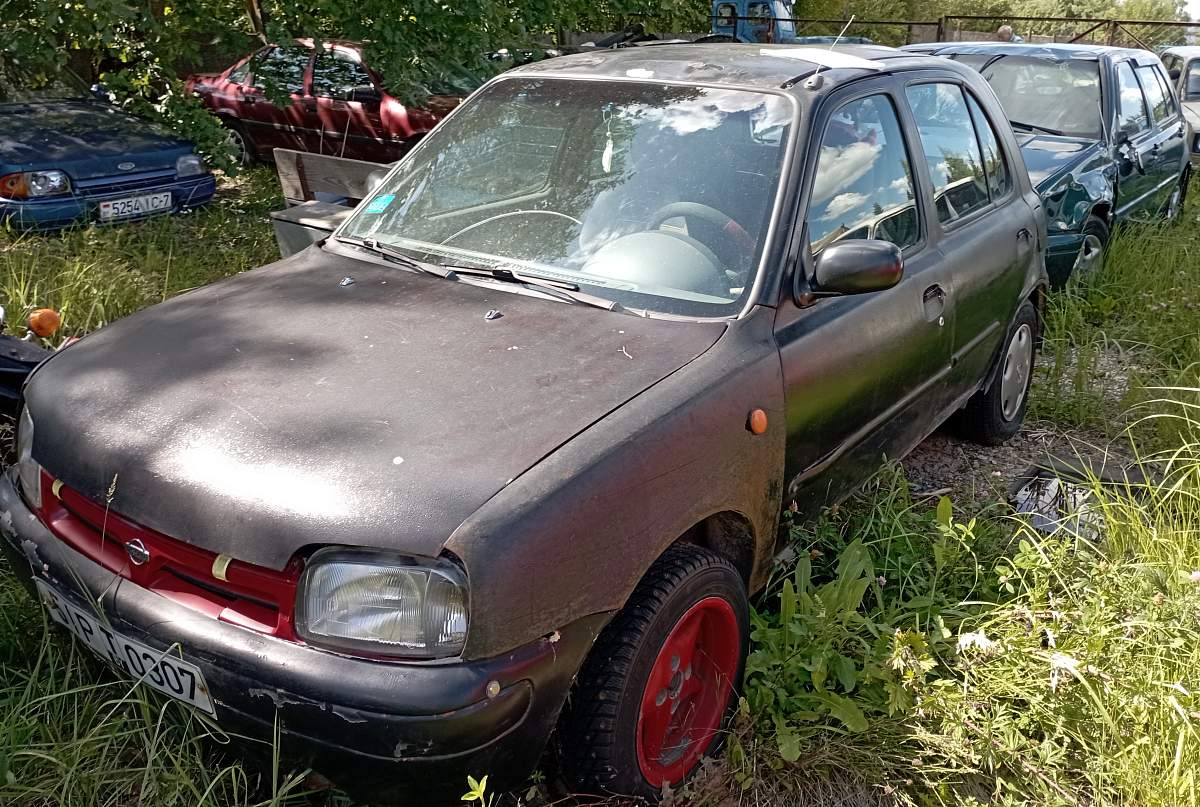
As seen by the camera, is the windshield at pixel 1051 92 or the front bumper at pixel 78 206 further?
the windshield at pixel 1051 92

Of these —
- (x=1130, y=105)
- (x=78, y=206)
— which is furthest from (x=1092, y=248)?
(x=78, y=206)

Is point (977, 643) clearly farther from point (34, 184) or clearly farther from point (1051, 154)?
point (34, 184)

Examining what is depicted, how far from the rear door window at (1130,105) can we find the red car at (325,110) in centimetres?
529

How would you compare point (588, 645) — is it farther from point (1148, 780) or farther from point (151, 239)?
point (151, 239)

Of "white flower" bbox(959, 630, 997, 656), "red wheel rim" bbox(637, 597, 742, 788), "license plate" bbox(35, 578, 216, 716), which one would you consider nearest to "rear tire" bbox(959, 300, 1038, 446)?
"white flower" bbox(959, 630, 997, 656)

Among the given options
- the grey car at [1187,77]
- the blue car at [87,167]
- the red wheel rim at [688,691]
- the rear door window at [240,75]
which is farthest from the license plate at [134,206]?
the grey car at [1187,77]

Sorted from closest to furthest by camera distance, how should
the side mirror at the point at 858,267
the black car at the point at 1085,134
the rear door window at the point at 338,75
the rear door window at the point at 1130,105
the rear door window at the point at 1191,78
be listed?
the side mirror at the point at 858,267, the black car at the point at 1085,134, the rear door window at the point at 1130,105, the rear door window at the point at 338,75, the rear door window at the point at 1191,78

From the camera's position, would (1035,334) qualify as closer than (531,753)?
No

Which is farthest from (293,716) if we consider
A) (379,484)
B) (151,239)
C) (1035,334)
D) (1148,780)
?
(151,239)

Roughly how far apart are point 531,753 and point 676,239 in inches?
57.5

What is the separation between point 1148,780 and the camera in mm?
2508

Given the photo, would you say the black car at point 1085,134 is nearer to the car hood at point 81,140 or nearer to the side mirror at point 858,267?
the side mirror at point 858,267

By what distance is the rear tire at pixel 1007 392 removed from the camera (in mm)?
4391

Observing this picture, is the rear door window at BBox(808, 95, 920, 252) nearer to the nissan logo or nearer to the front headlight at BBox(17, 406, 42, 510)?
the nissan logo
